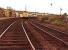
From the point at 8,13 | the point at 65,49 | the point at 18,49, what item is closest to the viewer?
the point at 18,49

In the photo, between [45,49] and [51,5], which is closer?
[45,49]

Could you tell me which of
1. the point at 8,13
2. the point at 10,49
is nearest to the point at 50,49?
the point at 10,49

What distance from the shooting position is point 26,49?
11875 millimetres

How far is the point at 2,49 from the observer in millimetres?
11734

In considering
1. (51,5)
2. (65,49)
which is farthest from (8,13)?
(65,49)

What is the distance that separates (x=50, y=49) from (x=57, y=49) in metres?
0.34

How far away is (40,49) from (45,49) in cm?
26

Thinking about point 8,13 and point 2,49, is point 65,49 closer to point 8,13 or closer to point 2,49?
point 2,49

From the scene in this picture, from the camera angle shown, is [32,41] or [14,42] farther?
[32,41]

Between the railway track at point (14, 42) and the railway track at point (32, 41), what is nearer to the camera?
the railway track at point (14, 42)

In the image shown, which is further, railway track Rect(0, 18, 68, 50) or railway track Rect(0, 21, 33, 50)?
railway track Rect(0, 18, 68, 50)

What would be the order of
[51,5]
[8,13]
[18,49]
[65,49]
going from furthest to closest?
[8,13] < [51,5] < [65,49] < [18,49]

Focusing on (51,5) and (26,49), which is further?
(51,5)

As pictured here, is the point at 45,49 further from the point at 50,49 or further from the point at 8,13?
the point at 8,13
